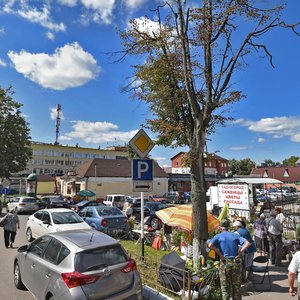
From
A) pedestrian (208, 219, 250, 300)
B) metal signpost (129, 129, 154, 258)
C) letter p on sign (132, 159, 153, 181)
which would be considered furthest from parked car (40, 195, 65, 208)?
pedestrian (208, 219, 250, 300)

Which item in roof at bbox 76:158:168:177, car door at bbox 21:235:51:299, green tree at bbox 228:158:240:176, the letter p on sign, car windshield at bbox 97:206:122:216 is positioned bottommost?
car door at bbox 21:235:51:299

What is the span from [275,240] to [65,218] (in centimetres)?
820

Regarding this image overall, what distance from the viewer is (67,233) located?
630 cm

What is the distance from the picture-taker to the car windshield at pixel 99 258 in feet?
16.7

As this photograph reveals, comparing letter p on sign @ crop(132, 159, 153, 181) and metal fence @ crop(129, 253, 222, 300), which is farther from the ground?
letter p on sign @ crop(132, 159, 153, 181)

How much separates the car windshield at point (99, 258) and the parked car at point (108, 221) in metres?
7.91

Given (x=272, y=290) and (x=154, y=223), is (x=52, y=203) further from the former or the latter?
(x=272, y=290)

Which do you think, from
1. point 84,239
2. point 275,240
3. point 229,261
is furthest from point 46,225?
point 275,240

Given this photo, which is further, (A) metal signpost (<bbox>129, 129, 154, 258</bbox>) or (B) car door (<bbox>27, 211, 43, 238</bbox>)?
(B) car door (<bbox>27, 211, 43, 238</bbox>)

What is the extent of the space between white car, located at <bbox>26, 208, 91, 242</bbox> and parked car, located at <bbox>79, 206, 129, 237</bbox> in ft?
3.13

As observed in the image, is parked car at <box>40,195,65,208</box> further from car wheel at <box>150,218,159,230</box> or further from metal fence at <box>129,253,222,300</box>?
metal fence at <box>129,253,222,300</box>

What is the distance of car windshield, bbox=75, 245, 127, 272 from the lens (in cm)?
510

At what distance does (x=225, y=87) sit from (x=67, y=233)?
19.0 feet

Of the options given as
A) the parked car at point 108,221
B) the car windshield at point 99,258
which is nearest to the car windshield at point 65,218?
the parked car at point 108,221
